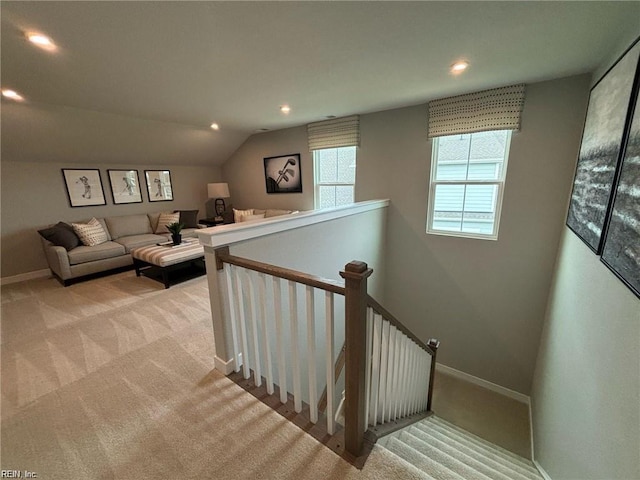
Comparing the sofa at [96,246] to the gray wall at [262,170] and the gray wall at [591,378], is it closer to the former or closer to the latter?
the gray wall at [262,170]

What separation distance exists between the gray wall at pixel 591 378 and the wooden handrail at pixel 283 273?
1144 millimetres

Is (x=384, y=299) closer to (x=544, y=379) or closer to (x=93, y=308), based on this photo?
(x=544, y=379)

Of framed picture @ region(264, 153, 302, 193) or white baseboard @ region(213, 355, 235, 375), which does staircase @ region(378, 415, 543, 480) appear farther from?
framed picture @ region(264, 153, 302, 193)

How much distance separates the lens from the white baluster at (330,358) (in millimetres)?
1177

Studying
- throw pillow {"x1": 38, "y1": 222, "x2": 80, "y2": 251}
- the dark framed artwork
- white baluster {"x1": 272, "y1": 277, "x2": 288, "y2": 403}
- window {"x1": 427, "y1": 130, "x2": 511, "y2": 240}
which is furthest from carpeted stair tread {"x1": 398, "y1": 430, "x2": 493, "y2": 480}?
throw pillow {"x1": 38, "y1": 222, "x2": 80, "y2": 251}

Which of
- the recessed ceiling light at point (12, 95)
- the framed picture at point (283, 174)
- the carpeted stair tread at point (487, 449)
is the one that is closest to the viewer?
the carpeted stair tread at point (487, 449)

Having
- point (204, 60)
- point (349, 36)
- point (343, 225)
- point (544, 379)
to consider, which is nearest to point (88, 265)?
point (204, 60)

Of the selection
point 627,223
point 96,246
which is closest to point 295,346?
point 627,223

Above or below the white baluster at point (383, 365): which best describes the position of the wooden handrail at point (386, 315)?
above

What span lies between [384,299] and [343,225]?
1.94 metres

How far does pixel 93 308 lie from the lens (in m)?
2.92

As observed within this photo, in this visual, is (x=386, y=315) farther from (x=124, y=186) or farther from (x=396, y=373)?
(x=124, y=186)

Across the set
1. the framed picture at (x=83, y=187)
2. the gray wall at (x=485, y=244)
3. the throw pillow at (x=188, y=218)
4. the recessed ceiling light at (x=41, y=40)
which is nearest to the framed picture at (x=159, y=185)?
the throw pillow at (x=188, y=218)

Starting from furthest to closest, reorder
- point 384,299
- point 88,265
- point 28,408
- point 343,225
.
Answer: point 384,299 < point 88,265 < point 343,225 < point 28,408
